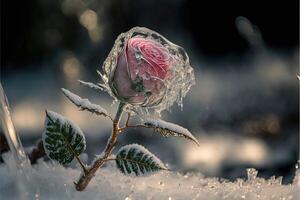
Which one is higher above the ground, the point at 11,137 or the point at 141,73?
the point at 141,73

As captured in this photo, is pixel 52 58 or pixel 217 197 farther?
pixel 52 58

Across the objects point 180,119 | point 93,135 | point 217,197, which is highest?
point 217,197

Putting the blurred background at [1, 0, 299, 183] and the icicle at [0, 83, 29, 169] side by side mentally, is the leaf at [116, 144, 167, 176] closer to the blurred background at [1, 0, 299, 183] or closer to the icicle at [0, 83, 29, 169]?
the icicle at [0, 83, 29, 169]

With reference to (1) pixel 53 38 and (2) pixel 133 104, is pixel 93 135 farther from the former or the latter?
(2) pixel 133 104

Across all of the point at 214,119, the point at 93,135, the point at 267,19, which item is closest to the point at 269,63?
the point at 267,19

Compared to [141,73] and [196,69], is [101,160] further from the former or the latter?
[196,69]

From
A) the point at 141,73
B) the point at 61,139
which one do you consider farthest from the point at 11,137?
the point at 141,73
